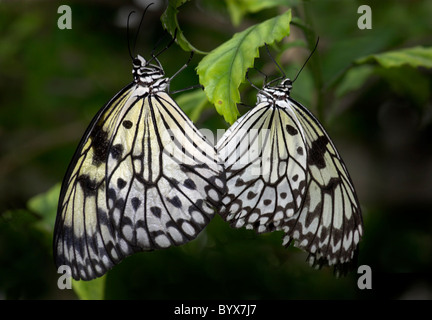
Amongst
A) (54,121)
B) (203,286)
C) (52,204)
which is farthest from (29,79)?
(203,286)

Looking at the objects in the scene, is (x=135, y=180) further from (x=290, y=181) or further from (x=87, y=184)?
(x=290, y=181)

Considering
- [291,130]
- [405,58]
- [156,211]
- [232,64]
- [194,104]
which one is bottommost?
[156,211]

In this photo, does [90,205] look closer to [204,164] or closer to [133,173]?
[133,173]

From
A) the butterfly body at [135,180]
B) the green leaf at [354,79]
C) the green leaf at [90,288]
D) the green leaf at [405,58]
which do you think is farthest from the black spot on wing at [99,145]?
the green leaf at [354,79]

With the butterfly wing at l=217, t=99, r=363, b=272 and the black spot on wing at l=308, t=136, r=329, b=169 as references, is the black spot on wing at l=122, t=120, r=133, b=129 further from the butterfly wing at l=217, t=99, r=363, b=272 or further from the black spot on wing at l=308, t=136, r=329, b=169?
the black spot on wing at l=308, t=136, r=329, b=169

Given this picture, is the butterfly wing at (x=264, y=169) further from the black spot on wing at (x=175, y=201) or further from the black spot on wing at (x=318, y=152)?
the black spot on wing at (x=175, y=201)

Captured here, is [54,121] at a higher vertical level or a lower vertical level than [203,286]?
higher

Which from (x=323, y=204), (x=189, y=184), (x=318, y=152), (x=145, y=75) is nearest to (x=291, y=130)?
(x=318, y=152)
